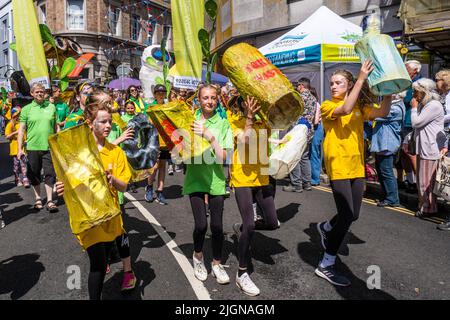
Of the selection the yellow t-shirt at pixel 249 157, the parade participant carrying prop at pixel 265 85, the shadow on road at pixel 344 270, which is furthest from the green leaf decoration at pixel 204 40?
the shadow on road at pixel 344 270

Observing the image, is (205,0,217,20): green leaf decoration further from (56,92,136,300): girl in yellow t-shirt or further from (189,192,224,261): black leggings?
(189,192,224,261): black leggings

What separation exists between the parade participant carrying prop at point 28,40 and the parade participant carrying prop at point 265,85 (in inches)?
121

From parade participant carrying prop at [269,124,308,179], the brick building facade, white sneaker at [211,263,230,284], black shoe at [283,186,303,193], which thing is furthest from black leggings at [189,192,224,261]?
the brick building facade

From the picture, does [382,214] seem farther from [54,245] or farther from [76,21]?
[76,21]

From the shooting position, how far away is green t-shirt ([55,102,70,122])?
24.2ft

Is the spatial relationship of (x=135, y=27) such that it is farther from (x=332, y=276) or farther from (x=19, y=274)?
(x=332, y=276)

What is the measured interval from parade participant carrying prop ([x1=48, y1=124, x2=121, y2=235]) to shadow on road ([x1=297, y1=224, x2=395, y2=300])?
222 centimetres

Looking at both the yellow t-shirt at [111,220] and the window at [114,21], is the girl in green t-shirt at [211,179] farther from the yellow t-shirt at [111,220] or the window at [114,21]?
the window at [114,21]

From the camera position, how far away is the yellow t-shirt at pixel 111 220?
8.62ft
